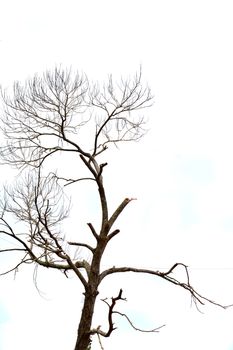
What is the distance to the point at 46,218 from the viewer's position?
8.02 m

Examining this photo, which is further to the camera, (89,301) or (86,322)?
(89,301)

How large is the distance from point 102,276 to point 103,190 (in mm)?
1492

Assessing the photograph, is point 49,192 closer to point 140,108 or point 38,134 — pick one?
point 38,134

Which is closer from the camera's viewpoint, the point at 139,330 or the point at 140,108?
the point at 139,330

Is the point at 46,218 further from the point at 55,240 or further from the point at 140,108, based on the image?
the point at 140,108

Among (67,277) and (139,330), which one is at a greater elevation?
(67,277)

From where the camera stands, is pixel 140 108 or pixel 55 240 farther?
pixel 140 108

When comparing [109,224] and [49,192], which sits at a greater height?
[49,192]

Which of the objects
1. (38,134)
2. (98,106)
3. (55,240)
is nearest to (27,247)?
(55,240)

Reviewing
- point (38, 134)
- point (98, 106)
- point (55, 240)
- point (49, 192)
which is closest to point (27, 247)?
point (55, 240)

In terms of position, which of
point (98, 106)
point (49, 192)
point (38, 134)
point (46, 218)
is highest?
point (98, 106)

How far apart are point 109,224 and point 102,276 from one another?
0.87 meters

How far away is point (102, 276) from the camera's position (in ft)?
25.5

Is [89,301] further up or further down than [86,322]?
further up
